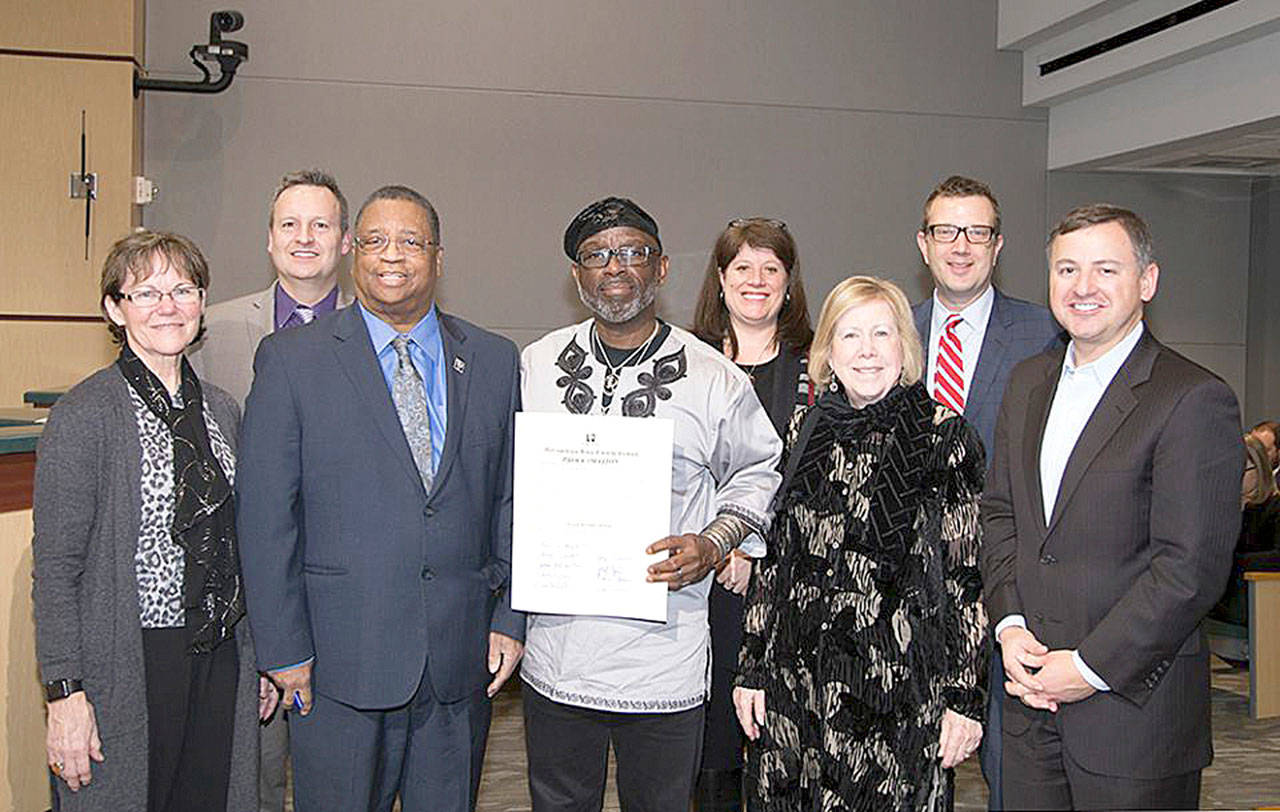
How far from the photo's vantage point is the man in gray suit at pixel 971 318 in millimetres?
3199

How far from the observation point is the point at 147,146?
6.26 metres

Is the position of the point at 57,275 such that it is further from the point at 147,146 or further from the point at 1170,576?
the point at 1170,576

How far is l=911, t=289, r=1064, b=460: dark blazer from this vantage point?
316cm

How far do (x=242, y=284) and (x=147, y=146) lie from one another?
830 mm

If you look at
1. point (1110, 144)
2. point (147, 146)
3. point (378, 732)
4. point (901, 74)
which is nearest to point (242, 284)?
point (147, 146)

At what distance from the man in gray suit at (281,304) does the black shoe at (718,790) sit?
1.13 m

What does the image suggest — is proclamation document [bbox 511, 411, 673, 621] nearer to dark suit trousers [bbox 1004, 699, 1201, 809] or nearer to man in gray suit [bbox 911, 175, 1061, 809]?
dark suit trousers [bbox 1004, 699, 1201, 809]

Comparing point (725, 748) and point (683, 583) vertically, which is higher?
point (683, 583)

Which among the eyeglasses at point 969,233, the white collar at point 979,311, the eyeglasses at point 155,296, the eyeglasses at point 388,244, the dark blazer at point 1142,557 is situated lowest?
the dark blazer at point 1142,557

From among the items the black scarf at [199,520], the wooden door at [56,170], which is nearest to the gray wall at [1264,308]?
the wooden door at [56,170]

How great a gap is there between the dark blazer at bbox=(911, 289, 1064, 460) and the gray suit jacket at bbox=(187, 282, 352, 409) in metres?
→ 1.66

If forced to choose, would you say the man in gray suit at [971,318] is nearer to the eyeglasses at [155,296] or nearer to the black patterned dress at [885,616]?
the black patterned dress at [885,616]

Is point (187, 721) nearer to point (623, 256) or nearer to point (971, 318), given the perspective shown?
point (623, 256)

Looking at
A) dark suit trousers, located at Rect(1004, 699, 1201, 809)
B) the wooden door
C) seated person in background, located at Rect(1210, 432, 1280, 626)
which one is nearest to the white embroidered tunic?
dark suit trousers, located at Rect(1004, 699, 1201, 809)
